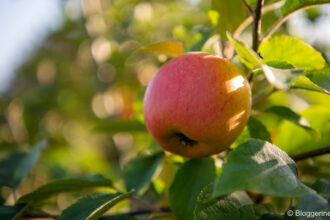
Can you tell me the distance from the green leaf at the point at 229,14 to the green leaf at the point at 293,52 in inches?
5.8

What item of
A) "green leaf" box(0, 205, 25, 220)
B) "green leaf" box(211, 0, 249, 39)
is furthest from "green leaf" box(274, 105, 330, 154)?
"green leaf" box(0, 205, 25, 220)

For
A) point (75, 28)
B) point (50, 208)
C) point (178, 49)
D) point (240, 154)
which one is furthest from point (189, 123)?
point (75, 28)

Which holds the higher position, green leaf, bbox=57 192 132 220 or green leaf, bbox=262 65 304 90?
green leaf, bbox=262 65 304 90

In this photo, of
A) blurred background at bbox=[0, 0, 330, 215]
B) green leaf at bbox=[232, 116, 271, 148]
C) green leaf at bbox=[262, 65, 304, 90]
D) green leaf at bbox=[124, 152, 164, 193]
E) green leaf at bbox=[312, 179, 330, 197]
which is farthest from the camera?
blurred background at bbox=[0, 0, 330, 215]

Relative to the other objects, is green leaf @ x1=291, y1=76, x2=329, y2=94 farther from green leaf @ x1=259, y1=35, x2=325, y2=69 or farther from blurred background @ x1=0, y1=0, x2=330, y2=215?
blurred background @ x1=0, y1=0, x2=330, y2=215

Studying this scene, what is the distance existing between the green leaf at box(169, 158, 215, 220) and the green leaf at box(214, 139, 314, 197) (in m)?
0.25

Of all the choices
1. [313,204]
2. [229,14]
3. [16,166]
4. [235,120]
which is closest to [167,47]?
[229,14]

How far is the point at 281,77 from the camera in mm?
472

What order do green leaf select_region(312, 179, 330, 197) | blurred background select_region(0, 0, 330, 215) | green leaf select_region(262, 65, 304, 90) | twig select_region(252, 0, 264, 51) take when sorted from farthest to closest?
1. blurred background select_region(0, 0, 330, 215)
2. twig select_region(252, 0, 264, 51)
3. green leaf select_region(312, 179, 330, 197)
4. green leaf select_region(262, 65, 304, 90)

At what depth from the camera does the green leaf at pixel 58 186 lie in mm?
803

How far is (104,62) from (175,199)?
1907 mm

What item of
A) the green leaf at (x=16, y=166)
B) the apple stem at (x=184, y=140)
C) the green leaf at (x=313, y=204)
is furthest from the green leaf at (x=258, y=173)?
the green leaf at (x=16, y=166)

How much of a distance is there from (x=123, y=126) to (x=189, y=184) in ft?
1.32

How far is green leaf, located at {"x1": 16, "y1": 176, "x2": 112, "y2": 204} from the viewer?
0.80 meters
